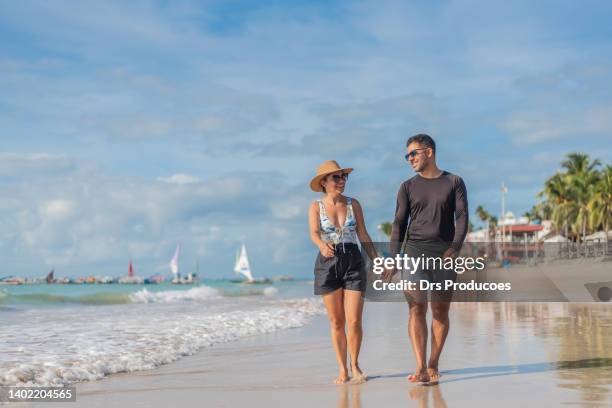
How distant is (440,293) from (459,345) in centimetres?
295

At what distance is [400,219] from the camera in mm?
6121

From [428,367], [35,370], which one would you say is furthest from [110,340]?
[428,367]

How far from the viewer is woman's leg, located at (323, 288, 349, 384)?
6.18 meters

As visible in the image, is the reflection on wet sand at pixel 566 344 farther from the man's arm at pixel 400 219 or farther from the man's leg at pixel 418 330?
the man's arm at pixel 400 219

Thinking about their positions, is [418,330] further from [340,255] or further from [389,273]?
[340,255]

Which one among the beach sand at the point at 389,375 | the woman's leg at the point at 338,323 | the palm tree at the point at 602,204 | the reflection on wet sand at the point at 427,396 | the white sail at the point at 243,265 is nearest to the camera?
the reflection on wet sand at the point at 427,396

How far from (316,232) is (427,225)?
0.96m

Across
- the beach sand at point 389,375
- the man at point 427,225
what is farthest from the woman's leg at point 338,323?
the man at point 427,225

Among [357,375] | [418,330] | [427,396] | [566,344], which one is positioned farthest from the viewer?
[566,344]

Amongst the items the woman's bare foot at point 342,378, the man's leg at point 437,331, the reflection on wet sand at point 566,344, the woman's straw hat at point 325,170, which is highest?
the woman's straw hat at point 325,170

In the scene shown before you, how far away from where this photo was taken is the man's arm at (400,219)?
609 cm

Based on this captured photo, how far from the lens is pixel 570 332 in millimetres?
9852

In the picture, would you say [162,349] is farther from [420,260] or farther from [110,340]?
[420,260]

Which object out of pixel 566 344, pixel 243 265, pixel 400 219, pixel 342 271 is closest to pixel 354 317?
pixel 342 271
